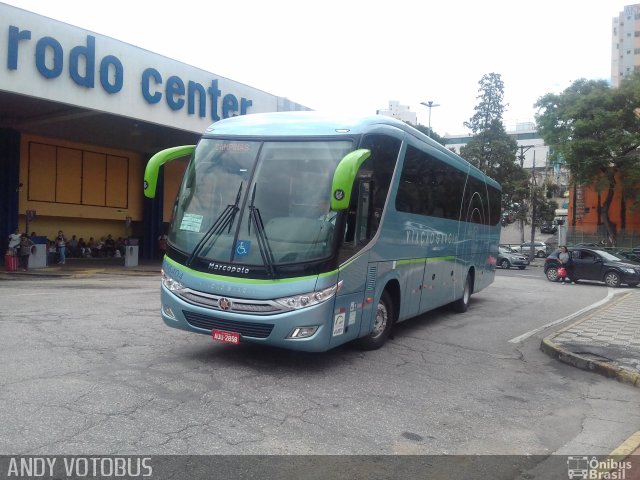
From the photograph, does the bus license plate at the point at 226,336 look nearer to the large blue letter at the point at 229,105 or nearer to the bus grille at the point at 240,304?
the bus grille at the point at 240,304

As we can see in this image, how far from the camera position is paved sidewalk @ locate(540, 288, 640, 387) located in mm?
7676

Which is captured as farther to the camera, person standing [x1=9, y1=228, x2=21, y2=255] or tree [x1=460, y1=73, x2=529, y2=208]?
tree [x1=460, y1=73, x2=529, y2=208]

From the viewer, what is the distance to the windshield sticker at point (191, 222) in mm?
7035

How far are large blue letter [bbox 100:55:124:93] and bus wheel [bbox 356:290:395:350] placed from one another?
15.4 m

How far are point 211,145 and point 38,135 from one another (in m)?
22.1

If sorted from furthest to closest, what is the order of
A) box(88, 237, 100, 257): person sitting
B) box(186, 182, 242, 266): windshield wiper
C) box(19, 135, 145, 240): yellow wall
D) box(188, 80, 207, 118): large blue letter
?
box(88, 237, 100, 257): person sitting < box(19, 135, 145, 240): yellow wall < box(188, 80, 207, 118): large blue letter < box(186, 182, 242, 266): windshield wiper

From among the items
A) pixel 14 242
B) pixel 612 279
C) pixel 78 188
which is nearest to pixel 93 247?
pixel 78 188

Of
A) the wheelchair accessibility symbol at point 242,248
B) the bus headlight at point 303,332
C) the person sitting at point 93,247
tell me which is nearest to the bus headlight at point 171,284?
the wheelchair accessibility symbol at point 242,248

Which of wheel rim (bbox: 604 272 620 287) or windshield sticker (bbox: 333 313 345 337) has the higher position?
windshield sticker (bbox: 333 313 345 337)

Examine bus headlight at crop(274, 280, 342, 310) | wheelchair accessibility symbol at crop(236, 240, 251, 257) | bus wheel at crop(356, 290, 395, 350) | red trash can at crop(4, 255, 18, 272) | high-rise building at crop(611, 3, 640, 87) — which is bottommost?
red trash can at crop(4, 255, 18, 272)

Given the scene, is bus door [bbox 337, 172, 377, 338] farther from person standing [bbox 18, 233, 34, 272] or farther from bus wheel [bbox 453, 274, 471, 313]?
person standing [bbox 18, 233, 34, 272]

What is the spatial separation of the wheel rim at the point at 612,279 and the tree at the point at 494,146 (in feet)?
84.8

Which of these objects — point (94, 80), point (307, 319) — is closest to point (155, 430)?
point (307, 319)

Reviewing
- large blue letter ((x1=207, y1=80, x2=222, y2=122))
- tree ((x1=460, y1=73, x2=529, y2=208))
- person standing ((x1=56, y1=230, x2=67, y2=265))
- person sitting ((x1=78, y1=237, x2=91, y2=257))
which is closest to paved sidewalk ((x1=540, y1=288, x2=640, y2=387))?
large blue letter ((x1=207, y1=80, x2=222, y2=122))
